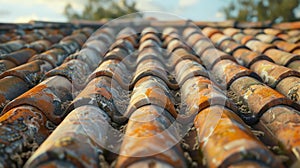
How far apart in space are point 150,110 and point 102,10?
2139 centimetres

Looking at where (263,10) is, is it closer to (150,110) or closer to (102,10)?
(102,10)

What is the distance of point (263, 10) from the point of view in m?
19.3

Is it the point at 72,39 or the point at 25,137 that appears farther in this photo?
the point at 72,39

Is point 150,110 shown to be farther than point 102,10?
No

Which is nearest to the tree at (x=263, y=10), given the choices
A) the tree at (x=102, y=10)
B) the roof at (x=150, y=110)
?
the tree at (x=102, y=10)

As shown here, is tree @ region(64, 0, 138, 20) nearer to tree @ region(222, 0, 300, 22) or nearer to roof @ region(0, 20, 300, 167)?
tree @ region(222, 0, 300, 22)

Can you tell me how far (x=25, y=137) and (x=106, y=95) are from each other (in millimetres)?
618

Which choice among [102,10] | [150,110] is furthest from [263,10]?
[150,110]

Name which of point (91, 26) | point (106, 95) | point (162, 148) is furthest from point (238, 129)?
point (91, 26)

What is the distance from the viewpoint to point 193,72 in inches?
107

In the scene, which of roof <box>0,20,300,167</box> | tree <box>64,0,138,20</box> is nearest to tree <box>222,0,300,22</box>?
tree <box>64,0,138,20</box>

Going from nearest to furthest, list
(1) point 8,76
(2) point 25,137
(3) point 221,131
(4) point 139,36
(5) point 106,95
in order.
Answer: (3) point 221,131, (2) point 25,137, (5) point 106,95, (1) point 8,76, (4) point 139,36

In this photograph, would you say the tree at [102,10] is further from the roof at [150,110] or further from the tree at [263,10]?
the roof at [150,110]

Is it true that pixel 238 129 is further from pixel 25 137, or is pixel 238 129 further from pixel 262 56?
pixel 262 56
